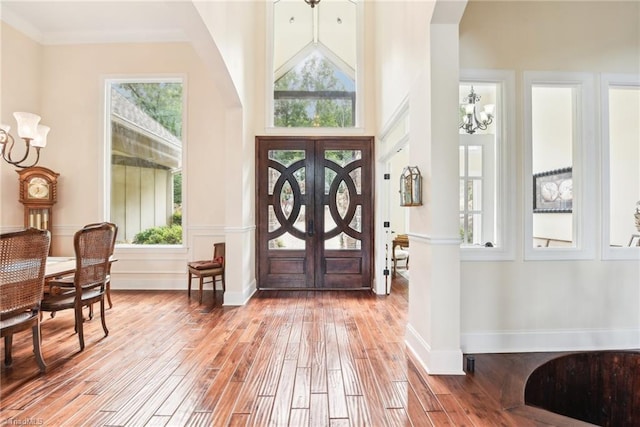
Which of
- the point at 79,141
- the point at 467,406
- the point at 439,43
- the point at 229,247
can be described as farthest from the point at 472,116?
the point at 79,141

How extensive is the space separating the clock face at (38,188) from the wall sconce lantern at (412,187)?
5.11 m

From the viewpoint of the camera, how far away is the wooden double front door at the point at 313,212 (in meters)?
4.94

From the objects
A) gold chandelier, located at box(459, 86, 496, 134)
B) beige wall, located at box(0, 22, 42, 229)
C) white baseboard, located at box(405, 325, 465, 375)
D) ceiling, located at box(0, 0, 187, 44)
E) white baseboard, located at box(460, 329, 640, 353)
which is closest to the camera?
white baseboard, located at box(405, 325, 465, 375)

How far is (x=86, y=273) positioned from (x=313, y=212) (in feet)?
9.81

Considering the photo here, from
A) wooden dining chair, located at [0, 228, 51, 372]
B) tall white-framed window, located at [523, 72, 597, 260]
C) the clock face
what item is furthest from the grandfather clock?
tall white-framed window, located at [523, 72, 597, 260]

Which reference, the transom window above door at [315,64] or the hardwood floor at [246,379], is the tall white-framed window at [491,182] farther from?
the transom window above door at [315,64]

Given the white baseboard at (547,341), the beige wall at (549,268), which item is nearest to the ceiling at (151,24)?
the beige wall at (549,268)

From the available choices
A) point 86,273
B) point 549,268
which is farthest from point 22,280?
point 549,268

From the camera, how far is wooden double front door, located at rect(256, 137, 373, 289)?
4.94 meters

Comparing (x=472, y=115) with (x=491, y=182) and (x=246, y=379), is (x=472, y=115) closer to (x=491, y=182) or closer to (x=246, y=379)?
(x=491, y=182)

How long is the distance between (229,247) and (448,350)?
290 cm

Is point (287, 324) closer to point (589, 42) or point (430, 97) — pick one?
point (430, 97)

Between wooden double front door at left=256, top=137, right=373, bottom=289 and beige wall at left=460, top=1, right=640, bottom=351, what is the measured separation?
2351 millimetres

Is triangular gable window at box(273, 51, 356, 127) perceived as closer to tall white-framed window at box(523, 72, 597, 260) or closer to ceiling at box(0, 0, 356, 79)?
ceiling at box(0, 0, 356, 79)
